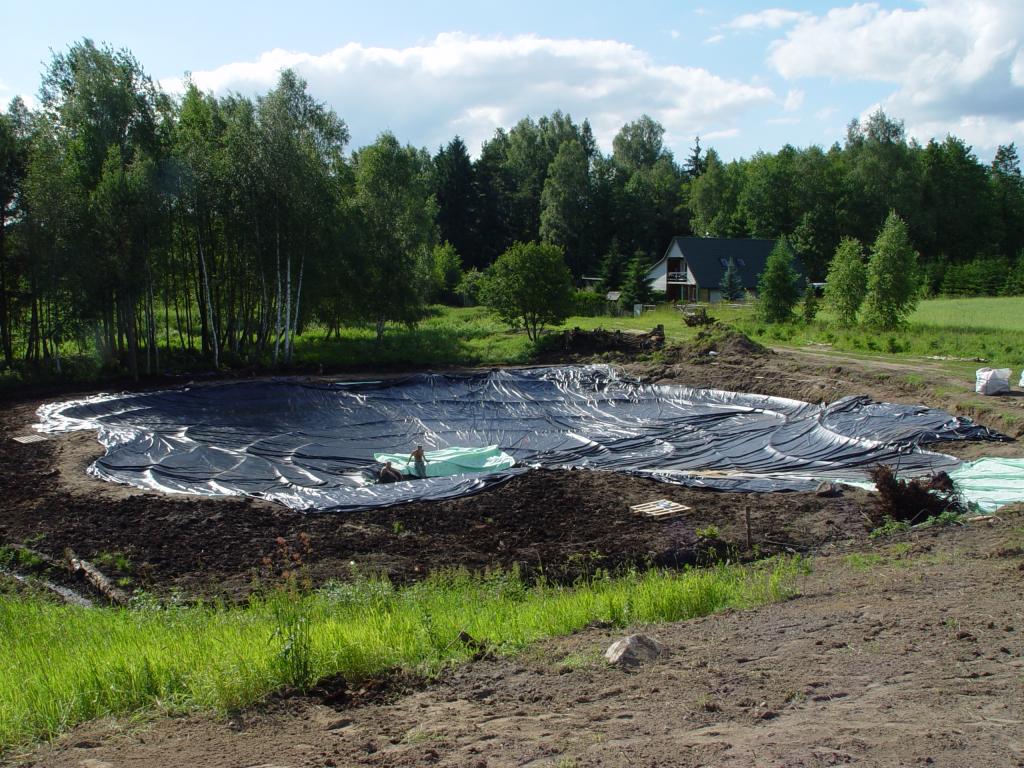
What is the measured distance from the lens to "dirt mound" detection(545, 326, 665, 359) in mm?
27625

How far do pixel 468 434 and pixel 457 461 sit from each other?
9.94 ft

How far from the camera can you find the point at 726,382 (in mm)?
21328

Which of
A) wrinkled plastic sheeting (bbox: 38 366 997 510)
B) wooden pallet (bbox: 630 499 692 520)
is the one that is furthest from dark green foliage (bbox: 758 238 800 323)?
wooden pallet (bbox: 630 499 692 520)

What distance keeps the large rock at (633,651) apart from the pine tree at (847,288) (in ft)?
97.4

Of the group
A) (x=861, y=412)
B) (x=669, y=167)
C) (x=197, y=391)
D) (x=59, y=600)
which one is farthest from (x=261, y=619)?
(x=669, y=167)

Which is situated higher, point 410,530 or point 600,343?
point 600,343

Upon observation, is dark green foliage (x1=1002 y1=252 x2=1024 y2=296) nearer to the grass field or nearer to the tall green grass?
the grass field

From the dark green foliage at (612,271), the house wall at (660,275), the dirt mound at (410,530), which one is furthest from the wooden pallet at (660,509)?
the house wall at (660,275)

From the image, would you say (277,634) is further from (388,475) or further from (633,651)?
(388,475)

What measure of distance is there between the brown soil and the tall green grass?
0.25 m

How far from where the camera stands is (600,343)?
2847 centimetres

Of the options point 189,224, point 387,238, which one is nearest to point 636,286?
point 387,238

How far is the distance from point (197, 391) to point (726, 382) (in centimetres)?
1435

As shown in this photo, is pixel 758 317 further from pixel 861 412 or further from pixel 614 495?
pixel 614 495
